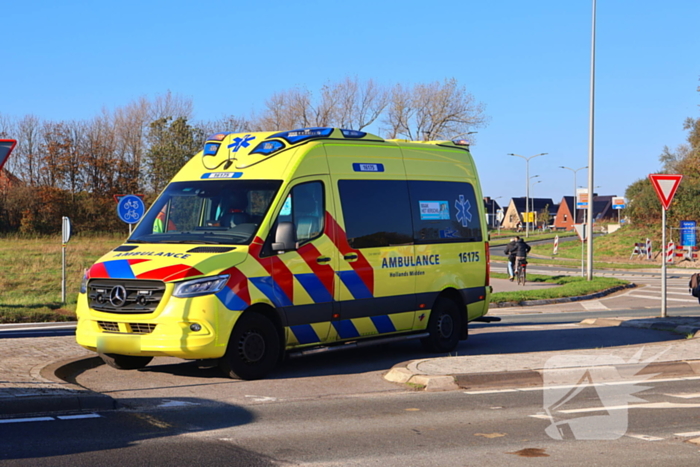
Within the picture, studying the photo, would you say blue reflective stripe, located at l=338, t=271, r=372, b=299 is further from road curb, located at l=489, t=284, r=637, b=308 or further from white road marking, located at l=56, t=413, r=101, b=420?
road curb, located at l=489, t=284, r=637, b=308

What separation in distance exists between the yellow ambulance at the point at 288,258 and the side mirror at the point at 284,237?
1cm

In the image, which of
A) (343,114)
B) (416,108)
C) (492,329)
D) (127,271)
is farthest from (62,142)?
(127,271)

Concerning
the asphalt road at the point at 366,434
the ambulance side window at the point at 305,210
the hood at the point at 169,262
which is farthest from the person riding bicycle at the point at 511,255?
the hood at the point at 169,262

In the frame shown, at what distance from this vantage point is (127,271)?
29.8ft

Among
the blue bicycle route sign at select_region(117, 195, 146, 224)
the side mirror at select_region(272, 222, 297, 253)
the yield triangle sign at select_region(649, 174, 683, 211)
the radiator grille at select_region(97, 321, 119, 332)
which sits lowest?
the radiator grille at select_region(97, 321, 119, 332)

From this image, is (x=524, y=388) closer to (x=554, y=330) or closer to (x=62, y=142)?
(x=554, y=330)

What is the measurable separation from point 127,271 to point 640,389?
565cm

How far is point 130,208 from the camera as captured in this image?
2048 cm

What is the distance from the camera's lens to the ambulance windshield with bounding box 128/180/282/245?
378 inches

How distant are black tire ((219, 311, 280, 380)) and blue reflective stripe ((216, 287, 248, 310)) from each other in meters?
0.19

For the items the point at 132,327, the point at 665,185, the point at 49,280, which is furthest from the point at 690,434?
the point at 49,280

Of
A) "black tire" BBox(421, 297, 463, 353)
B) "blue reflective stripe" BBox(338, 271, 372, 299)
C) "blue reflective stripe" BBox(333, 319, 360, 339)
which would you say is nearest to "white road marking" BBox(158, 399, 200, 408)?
"blue reflective stripe" BBox(333, 319, 360, 339)

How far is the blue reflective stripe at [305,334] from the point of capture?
9.85 meters

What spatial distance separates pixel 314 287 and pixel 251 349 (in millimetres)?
1154
